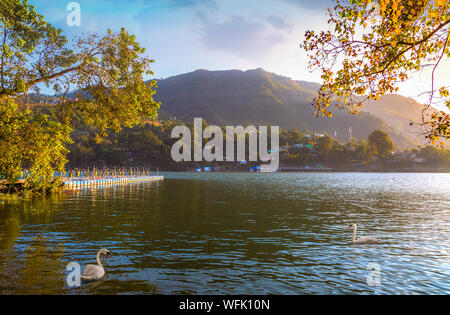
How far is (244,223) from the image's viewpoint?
68.7 ft

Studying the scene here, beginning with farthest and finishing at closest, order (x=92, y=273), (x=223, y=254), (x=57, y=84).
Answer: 1. (x=57, y=84)
2. (x=223, y=254)
3. (x=92, y=273)

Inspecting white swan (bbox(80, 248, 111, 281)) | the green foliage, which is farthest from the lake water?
the green foliage

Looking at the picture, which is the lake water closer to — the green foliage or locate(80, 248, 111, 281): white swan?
locate(80, 248, 111, 281): white swan

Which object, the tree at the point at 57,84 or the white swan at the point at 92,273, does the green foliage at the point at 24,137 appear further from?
the white swan at the point at 92,273

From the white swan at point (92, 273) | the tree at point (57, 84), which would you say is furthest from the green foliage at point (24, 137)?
the white swan at point (92, 273)

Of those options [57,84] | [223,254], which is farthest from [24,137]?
[223,254]

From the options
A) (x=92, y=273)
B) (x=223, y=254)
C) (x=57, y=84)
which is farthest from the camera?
(x=57, y=84)

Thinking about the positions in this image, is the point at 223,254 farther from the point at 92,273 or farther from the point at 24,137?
the point at 24,137

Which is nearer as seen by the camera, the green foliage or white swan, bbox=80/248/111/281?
white swan, bbox=80/248/111/281

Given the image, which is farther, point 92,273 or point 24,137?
point 24,137

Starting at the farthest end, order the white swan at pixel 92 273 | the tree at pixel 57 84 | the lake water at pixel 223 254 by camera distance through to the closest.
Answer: the tree at pixel 57 84
the white swan at pixel 92 273
the lake water at pixel 223 254

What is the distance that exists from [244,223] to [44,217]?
13.2 metres
